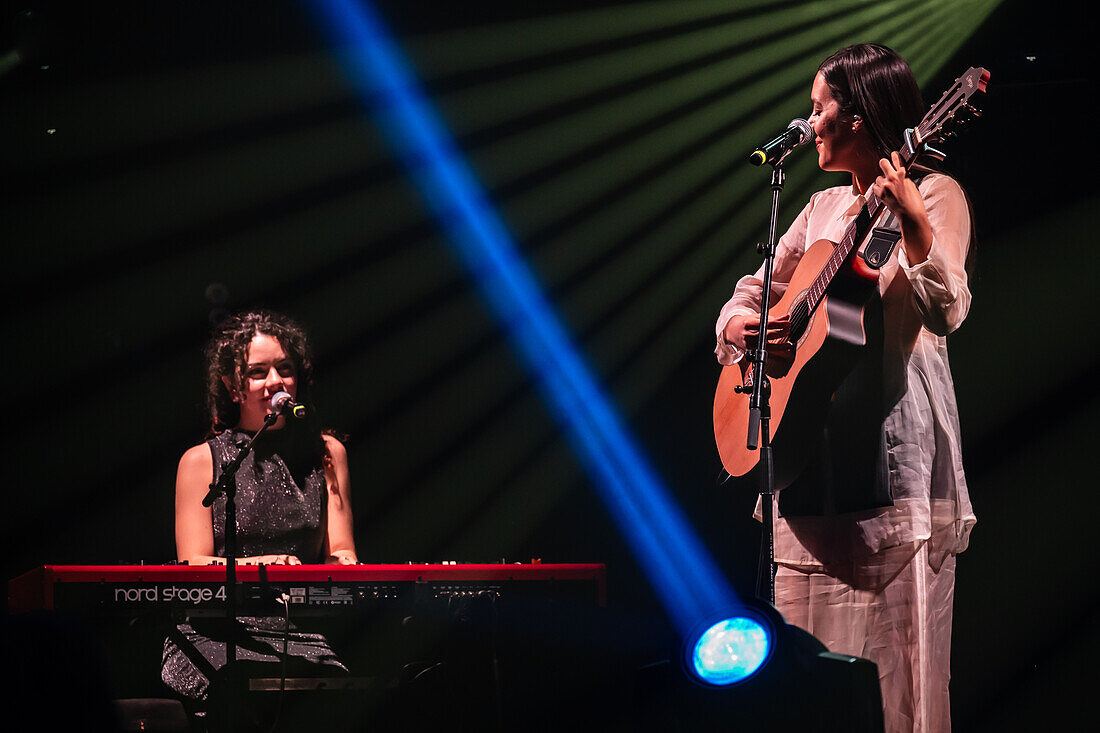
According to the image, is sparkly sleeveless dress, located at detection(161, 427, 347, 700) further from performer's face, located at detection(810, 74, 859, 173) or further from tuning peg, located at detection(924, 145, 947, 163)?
tuning peg, located at detection(924, 145, 947, 163)

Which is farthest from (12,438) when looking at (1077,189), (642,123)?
(1077,189)

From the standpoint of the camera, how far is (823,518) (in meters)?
2.52

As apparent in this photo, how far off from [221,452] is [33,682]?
2.67 m

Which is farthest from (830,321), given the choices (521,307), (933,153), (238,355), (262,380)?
(521,307)

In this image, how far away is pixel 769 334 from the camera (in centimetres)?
286

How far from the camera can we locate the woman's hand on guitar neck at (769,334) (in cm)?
280

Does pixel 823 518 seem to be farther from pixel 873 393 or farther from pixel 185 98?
pixel 185 98

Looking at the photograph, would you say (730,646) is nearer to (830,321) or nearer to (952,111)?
(830,321)

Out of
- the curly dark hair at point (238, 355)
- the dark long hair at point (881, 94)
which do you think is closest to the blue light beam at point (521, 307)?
the curly dark hair at point (238, 355)

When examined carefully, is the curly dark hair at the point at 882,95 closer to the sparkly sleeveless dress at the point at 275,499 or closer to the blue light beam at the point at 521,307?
the sparkly sleeveless dress at the point at 275,499

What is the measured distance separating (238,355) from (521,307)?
4.87ft

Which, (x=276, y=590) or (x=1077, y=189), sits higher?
(x=1077, y=189)

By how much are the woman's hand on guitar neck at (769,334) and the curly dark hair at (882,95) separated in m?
0.51

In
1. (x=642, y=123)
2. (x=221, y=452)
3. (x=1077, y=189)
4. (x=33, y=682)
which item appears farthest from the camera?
(x=642, y=123)
